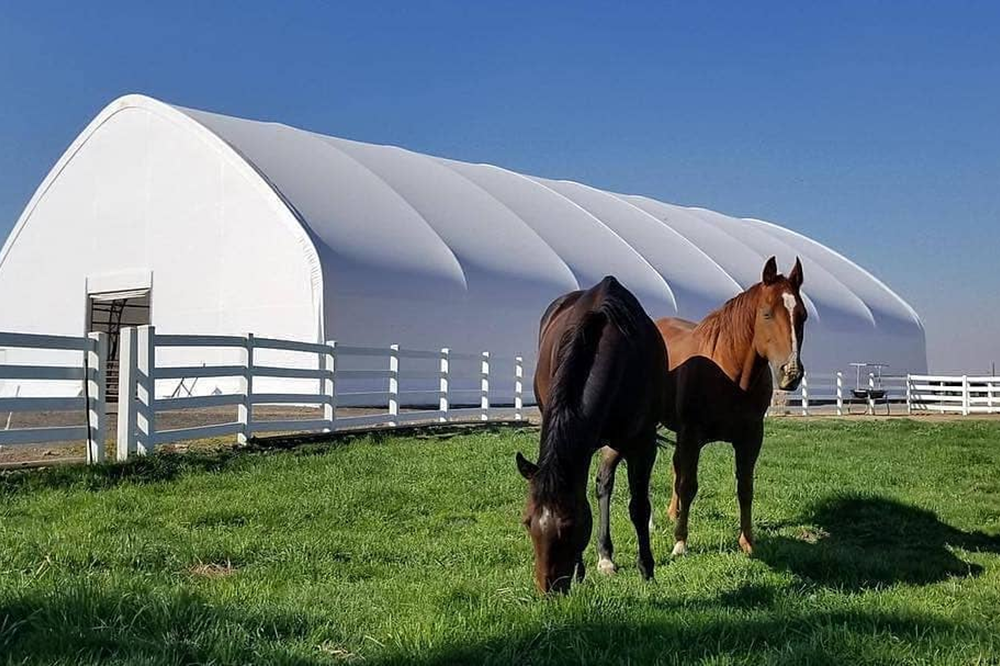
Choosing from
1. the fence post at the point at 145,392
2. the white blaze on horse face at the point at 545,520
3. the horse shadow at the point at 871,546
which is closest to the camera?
the white blaze on horse face at the point at 545,520

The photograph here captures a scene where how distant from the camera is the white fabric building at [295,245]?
2020 centimetres

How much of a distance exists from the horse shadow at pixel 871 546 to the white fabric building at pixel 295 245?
44.9ft

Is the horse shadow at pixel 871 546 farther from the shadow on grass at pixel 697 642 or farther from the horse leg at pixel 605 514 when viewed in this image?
the shadow on grass at pixel 697 642

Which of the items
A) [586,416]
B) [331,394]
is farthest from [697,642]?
[331,394]

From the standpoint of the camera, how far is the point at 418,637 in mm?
3193

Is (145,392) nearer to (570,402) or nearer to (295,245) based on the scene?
(570,402)

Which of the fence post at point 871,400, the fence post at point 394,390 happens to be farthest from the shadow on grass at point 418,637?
the fence post at point 871,400

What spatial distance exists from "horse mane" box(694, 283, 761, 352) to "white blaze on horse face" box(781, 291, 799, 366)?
39 cm

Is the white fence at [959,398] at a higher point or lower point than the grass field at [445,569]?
higher

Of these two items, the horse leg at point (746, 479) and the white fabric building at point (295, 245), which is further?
the white fabric building at point (295, 245)

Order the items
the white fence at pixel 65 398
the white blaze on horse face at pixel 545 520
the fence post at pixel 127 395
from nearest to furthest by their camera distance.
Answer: the white blaze on horse face at pixel 545 520 < the white fence at pixel 65 398 < the fence post at pixel 127 395

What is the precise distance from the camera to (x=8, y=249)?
2617 centimetres

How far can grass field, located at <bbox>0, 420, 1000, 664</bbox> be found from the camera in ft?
10.3

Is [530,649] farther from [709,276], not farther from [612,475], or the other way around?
[709,276]
